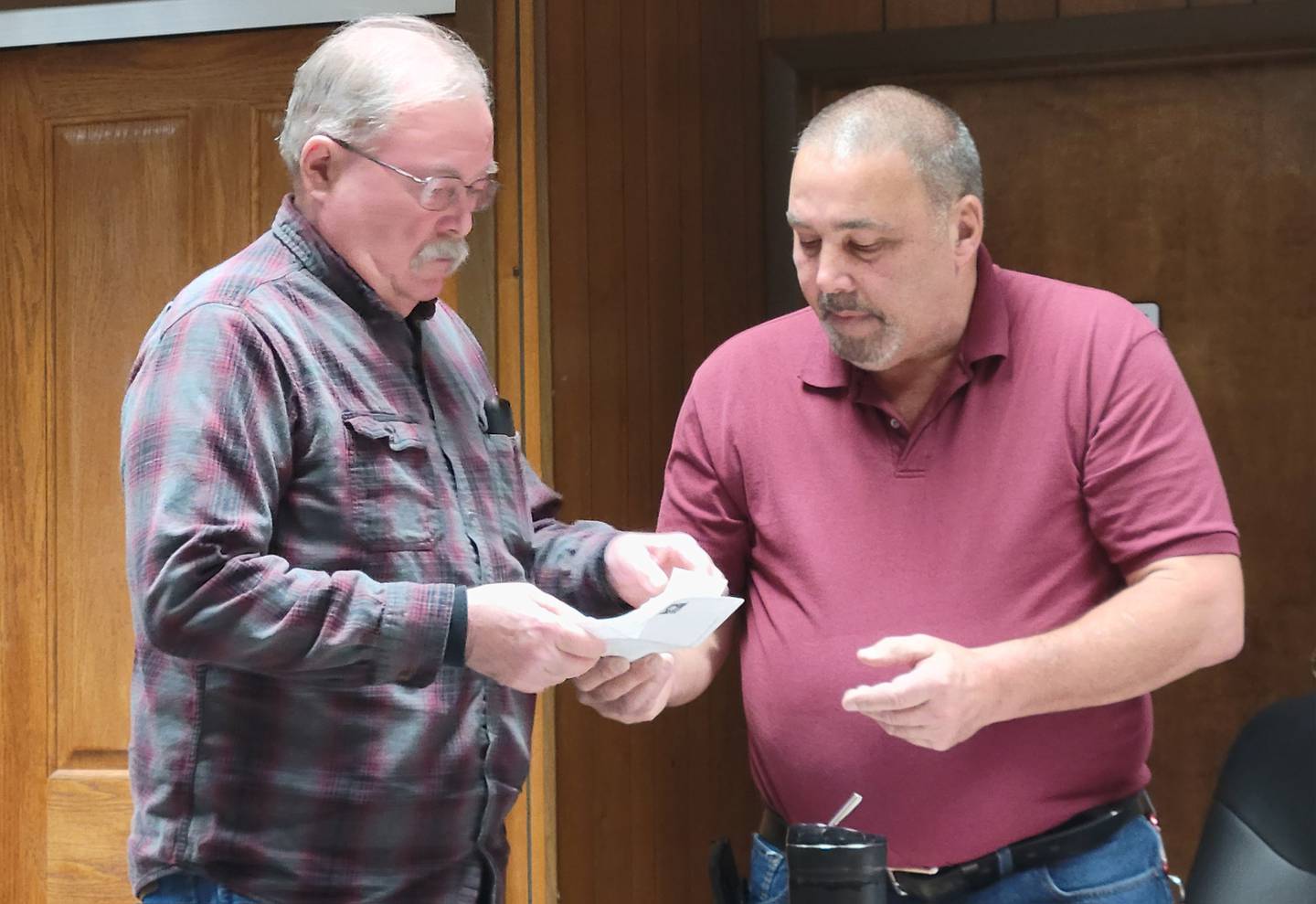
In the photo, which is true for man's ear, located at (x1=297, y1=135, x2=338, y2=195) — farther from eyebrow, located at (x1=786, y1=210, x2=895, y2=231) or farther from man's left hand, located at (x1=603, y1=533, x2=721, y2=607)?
eyebrow, located at (x1=786, y1=210, x2=895, y2=231)

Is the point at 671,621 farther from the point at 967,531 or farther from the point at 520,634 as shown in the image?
the point at 967,531

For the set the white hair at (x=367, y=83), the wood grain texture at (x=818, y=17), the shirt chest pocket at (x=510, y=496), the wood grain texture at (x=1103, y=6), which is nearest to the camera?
the white hair at (x=367, y=83)

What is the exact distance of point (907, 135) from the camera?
1815mm

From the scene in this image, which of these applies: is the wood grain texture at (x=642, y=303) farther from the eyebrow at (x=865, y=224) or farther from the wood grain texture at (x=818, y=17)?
the eyebrow at (x=865, y=224)

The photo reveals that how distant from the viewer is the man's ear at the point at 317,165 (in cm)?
148

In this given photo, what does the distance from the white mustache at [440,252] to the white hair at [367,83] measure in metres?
0.12

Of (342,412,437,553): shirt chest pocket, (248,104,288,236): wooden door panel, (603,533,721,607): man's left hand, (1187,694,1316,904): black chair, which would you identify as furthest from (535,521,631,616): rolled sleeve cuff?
(248,104,288,236): wooden door panel

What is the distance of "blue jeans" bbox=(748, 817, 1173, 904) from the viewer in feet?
5.54

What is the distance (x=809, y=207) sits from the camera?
1818 millimetres

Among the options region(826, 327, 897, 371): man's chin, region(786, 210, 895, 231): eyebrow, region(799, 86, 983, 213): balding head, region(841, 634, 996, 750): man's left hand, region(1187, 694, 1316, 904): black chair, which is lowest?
region(1187, 694, 1316, 904): black chair

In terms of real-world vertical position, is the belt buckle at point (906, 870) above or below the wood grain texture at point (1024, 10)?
below

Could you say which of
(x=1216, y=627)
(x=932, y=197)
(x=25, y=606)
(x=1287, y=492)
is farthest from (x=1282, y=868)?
(x=25, y=606)

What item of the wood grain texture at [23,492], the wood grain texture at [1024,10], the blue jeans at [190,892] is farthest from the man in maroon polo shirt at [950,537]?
the wood grain texture at [1024,10]

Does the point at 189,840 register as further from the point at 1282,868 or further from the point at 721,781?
the point at 721,781
